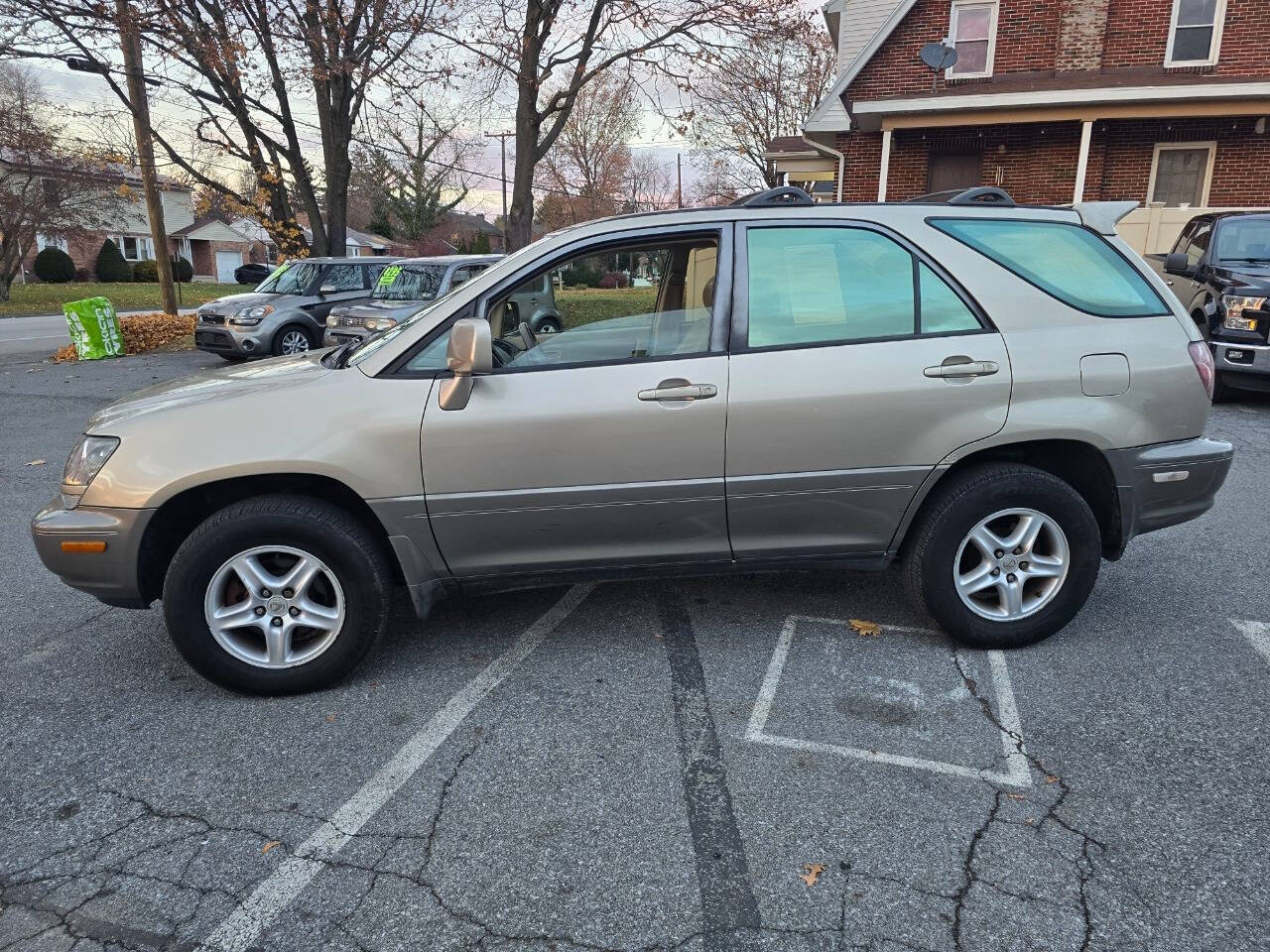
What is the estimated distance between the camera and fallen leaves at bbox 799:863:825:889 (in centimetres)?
222

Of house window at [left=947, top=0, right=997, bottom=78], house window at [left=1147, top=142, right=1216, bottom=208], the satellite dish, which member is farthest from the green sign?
house window at [left=1147, top=142, right=1216, bottom=208]

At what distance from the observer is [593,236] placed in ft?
11.0

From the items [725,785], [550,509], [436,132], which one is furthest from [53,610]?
[436,132]

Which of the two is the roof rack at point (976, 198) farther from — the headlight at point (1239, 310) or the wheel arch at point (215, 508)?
the headlight at point (1239, 310)

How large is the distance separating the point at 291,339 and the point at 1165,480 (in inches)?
476

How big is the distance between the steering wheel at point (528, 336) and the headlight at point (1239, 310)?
26.6 ft

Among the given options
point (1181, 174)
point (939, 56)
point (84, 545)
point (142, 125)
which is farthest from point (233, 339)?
point (1181, 174)

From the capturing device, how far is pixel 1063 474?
363 cm

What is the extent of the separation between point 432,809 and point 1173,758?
2.38 meters

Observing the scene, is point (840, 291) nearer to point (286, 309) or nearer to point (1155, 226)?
point (286, 309)

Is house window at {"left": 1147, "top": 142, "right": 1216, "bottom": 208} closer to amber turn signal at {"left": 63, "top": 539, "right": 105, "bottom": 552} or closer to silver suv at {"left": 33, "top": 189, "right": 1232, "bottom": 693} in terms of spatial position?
silver suv at {"left": 33, "top": 189, "right": 1232, "bottom": 693}

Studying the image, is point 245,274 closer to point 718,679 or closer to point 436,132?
point 436,132

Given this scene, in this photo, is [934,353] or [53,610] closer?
[934,353]

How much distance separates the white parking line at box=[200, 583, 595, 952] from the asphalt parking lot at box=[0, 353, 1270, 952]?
0.4 inches
